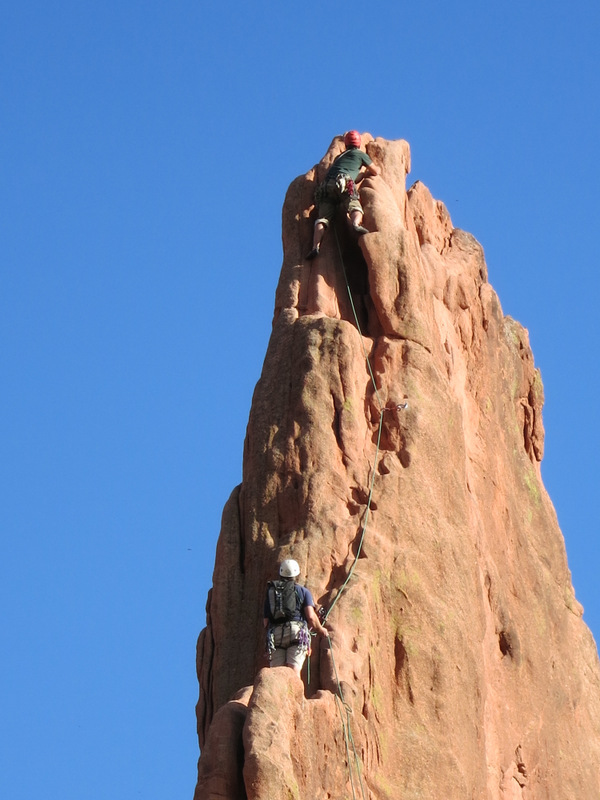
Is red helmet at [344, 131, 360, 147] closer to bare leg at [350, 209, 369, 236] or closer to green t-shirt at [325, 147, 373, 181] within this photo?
green t-shirt at [325, 147, 373, 181]

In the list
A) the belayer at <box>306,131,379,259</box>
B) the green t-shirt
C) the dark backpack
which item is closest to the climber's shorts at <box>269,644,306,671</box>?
the dark backpack

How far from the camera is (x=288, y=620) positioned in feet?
81.4

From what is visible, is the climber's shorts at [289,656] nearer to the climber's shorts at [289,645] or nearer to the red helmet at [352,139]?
the climber's shorts at [289,645]

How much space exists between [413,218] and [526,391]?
450 cm

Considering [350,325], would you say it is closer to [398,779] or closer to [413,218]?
[413,218]

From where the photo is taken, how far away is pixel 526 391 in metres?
35.8

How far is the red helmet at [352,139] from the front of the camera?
32.6 meters

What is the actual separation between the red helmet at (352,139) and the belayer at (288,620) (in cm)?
1025

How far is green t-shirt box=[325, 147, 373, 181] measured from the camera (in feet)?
104

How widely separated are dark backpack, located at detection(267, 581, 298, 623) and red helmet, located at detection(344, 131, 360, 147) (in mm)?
10478

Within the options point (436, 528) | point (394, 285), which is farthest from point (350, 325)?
point (436, 528)

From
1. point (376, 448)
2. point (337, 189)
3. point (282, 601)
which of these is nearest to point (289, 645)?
point (282, 601)

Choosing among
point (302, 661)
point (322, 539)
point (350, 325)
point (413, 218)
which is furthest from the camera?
point (413, 218)

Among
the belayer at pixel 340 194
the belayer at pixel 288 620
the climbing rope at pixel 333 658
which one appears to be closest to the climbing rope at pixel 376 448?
the climbing rope at pixel 333 658
